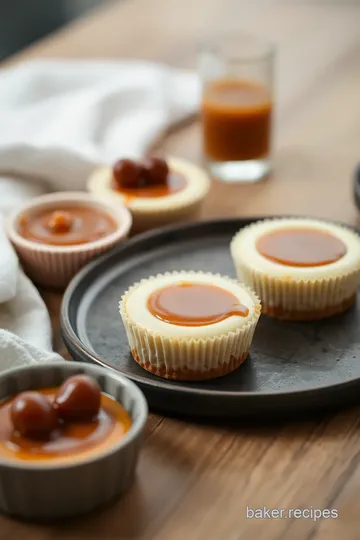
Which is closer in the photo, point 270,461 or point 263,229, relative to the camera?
point 270,461

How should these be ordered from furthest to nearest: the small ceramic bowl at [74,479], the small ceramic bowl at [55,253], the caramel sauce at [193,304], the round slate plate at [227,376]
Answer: the small ceramic bowl at [55,253], the caramel sauce at [193,304], the round slate plate at [227,376], the small ceramic bowl at [74,479]

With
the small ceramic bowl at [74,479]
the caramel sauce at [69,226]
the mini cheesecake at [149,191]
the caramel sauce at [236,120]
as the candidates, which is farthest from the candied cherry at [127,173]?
the small ceramic bowl at [74,479]

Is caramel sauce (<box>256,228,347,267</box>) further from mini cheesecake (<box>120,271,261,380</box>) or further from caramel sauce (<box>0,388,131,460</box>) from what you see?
caramel sauce (<box>0,388,131,460</box>)

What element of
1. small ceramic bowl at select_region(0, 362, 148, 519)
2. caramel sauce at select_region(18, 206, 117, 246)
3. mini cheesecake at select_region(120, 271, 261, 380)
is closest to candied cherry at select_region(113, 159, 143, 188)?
caramel sauce at select_region(18, 206, 117, 246)

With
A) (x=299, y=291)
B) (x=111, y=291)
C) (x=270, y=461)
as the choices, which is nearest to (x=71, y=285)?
(x=111, y=291)

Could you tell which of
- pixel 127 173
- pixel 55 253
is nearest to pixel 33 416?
pixel 55 253

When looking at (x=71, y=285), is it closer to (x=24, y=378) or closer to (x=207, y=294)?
(x=207, y=294)

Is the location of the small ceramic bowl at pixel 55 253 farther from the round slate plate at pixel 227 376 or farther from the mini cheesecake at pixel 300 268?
the mini cheesecake at pixel 300 268
